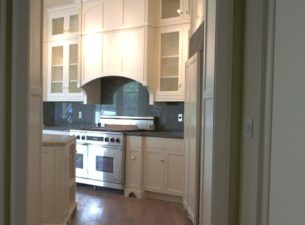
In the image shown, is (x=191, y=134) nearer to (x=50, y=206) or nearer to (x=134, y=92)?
(x=50, y=206)

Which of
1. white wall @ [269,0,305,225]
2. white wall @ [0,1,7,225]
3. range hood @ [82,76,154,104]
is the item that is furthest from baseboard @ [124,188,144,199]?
white wall @ [269,0,305,225]

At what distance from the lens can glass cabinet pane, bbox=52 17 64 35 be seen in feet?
18.3

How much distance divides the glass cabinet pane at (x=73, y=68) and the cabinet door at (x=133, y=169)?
1.67 meters

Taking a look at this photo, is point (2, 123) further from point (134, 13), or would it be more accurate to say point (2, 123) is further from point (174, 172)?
point (134, 13)

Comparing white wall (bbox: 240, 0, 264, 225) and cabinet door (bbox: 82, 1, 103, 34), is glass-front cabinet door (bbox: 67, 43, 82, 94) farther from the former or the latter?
white wall (bbox: 240, 0, 264, 225)

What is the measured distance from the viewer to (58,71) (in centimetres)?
580

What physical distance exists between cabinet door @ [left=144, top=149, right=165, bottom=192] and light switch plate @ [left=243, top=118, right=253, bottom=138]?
2.51 meters

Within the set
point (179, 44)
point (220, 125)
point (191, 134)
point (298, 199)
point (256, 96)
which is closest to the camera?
point (298, 199)

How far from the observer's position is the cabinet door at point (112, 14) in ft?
15.5

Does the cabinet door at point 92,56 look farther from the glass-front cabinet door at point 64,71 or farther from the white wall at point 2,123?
the white wall at point 2,123

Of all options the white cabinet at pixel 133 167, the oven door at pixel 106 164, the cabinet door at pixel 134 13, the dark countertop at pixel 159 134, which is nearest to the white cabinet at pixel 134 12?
the cabinet door at pixel 134 13

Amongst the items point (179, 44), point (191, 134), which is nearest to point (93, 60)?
point (179, 44)

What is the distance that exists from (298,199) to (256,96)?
1.98ft

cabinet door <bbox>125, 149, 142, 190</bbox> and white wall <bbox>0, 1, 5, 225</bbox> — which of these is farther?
cabinet door <bbox>125, 149, 142, 190</bbox>
